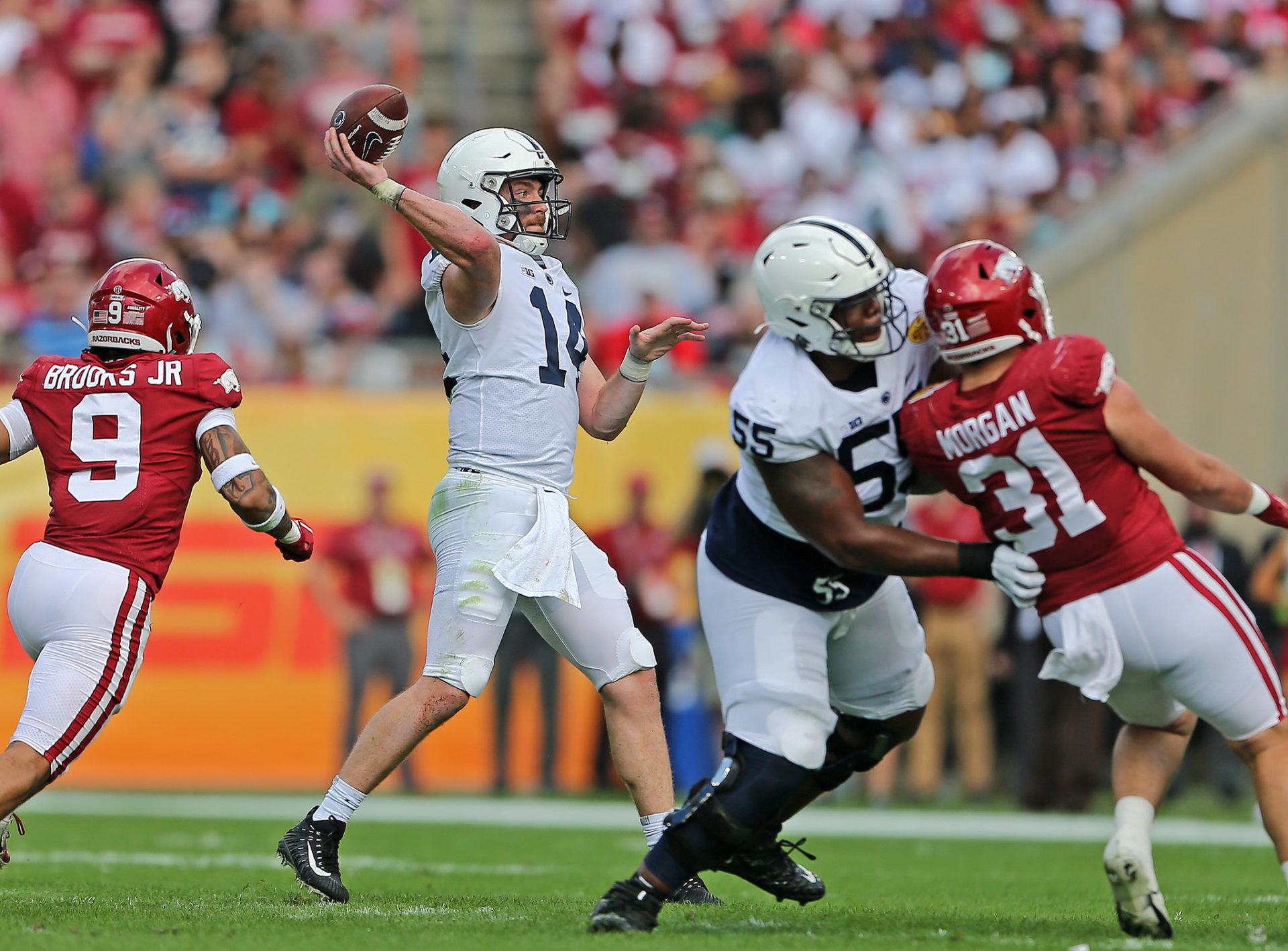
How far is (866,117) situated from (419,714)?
412 inches

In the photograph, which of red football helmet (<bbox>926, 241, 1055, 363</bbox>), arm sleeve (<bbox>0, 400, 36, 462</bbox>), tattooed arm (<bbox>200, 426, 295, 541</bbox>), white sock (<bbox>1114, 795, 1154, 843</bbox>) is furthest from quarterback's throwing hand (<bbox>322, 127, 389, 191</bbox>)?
white sock (<bbox>1114, 795, 1154, 843</bbox>)

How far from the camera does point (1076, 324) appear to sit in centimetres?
1233

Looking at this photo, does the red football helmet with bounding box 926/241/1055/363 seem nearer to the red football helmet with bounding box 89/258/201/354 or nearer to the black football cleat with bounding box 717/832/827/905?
the black football cleat with bounding box 717/832/827/905

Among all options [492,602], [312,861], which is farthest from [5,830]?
[492,602]

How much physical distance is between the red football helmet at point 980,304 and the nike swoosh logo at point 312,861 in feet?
7.26

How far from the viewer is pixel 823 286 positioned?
4.38 m

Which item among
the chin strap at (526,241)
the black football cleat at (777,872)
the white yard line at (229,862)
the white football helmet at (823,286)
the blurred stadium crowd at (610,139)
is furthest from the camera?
the blurred stadium crowd at (610,139)

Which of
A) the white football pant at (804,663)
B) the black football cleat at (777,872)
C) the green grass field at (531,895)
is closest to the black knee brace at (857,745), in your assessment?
the white football pant at (804,663)

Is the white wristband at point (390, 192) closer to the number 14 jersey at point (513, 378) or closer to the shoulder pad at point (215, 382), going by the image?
the number 14 jersey at point (513, 378)

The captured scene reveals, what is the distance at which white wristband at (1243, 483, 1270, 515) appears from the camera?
14.1 ft

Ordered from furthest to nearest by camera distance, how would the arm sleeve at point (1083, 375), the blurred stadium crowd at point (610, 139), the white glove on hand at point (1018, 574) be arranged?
the blurred stadium crowd at point (610, 139), the white glove on hand at point (1018, 574), the arm sleeve at point (1083, 375)

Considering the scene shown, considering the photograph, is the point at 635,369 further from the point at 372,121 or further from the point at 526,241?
the point at 372,121

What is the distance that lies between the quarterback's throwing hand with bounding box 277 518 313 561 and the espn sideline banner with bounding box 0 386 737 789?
18.5ft

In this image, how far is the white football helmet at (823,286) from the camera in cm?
439
